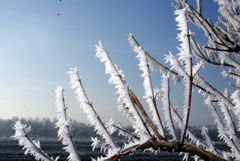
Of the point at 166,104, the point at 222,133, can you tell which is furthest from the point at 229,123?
the point at 166,104

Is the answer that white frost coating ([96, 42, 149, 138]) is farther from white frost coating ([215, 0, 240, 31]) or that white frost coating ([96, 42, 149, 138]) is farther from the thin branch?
white frost coating ([215, 0, 240, 31])

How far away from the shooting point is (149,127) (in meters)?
1.67

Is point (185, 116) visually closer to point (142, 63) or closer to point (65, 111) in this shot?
point (142, 63)

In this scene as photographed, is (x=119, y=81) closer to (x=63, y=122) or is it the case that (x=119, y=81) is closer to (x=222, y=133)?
(x=63, y=122)

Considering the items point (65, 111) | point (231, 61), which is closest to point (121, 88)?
point (65, 111)

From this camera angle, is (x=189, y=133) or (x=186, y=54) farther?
(x=189, y=133)

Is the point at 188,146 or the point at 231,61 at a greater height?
the point at 231,61

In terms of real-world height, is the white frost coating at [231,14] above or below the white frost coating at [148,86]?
above

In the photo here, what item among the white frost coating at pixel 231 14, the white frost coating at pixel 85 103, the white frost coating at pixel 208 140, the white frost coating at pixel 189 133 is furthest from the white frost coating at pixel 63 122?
the white frost coating at pixel 231 14

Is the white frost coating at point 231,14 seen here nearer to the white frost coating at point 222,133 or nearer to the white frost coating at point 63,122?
the white frost coating at point 222,133

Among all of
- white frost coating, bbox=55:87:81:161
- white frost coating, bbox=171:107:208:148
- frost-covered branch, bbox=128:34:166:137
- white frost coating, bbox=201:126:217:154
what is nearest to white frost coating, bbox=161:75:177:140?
frost-covered branch, bbox=128:34:166:137

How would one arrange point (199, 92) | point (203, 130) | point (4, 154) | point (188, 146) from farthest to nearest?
point (4, 154)
point (203, 130)
point (199, 92)
point (188, 146)

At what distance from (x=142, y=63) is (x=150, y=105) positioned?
0.20 m

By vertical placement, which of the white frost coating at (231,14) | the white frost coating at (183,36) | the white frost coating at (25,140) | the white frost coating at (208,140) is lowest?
the white frost coating at (208,140)
